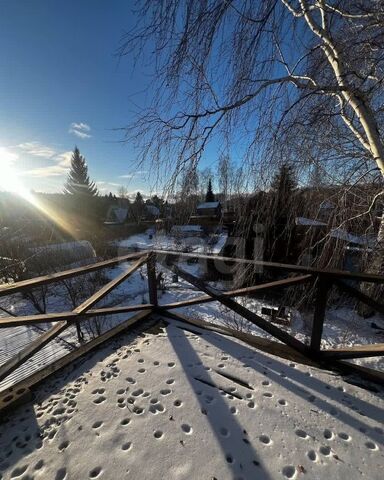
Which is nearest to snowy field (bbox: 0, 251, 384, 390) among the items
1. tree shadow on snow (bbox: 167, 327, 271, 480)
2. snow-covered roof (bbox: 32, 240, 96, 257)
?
snow-covered roof (bbox: 32, 240, 96, 257)

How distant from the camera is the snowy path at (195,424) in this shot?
3.65 feet

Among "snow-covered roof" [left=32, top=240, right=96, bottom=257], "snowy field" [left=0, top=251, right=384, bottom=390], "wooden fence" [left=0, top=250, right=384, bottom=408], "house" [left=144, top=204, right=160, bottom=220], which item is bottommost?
"snowy field" [left=0, top=251, right=384, bottom=390]

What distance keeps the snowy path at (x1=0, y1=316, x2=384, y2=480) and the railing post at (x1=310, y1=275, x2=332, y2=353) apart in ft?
0.78

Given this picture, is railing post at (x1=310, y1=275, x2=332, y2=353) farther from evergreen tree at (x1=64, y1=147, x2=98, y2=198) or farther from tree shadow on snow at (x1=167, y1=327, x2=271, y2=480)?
evergreen tree at (x1=64, y1=147, x2=98, y2=198)

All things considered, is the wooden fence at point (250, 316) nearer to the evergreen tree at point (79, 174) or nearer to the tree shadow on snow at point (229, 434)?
the tree shadow on snow at point (229, 434)

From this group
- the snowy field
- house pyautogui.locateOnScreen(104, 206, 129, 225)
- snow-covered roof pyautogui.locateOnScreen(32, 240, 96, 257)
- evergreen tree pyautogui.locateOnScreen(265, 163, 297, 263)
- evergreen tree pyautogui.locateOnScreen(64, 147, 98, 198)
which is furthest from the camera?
house pyautogui.locateOnScreen(104, 206, 129, 225)

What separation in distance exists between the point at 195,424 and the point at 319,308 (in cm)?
131


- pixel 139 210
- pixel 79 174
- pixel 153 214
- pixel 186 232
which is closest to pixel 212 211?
pixel 153 214

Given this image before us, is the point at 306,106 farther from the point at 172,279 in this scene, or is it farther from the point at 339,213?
the point at 172,279

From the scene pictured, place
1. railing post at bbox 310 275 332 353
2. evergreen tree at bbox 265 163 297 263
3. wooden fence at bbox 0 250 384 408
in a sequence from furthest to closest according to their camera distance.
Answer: evergreen tree at bbox 265 163 297 263 < railing post at bbox 310 275 332 353 < wooden fence at bbox 0 250 384 408

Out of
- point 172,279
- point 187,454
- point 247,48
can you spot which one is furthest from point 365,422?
point 172,279

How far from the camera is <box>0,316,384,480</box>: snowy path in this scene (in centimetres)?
111

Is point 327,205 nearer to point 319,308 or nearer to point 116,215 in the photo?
point 319,308

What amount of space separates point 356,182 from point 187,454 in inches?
117
